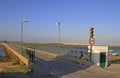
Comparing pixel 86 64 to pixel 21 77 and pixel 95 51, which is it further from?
pixel 21 77

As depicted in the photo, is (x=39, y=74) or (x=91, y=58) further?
(x=91, y=58)

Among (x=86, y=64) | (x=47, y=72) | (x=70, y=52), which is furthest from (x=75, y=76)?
(x=70, y=52)

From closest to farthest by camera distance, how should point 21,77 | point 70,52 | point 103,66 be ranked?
1. point 21,77
2. point 103,66
3. point 70,52

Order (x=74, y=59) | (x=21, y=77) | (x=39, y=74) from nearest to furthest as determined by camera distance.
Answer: (x=21, y=77)
(x=39, y=74)
(x=74, y=59)

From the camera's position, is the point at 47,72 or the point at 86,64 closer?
the point at 47,72

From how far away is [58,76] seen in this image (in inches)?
747

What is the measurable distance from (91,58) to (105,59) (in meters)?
1.43

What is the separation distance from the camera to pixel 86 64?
1059 inches

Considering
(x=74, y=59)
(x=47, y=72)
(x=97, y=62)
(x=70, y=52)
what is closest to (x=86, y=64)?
(x=97, y=62)

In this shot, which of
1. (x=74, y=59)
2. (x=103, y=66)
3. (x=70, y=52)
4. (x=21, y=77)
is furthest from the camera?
(x=70, y=52)

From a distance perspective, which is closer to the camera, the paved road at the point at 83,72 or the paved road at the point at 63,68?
the paved road at the point at 83,72

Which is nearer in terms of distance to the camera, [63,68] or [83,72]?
[83,72]

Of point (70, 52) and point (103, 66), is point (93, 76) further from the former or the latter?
point (70, 52)

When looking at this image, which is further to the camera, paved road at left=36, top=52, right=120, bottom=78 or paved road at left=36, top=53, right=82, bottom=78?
paved road at left=36, top=53, right=82, bottom=78
